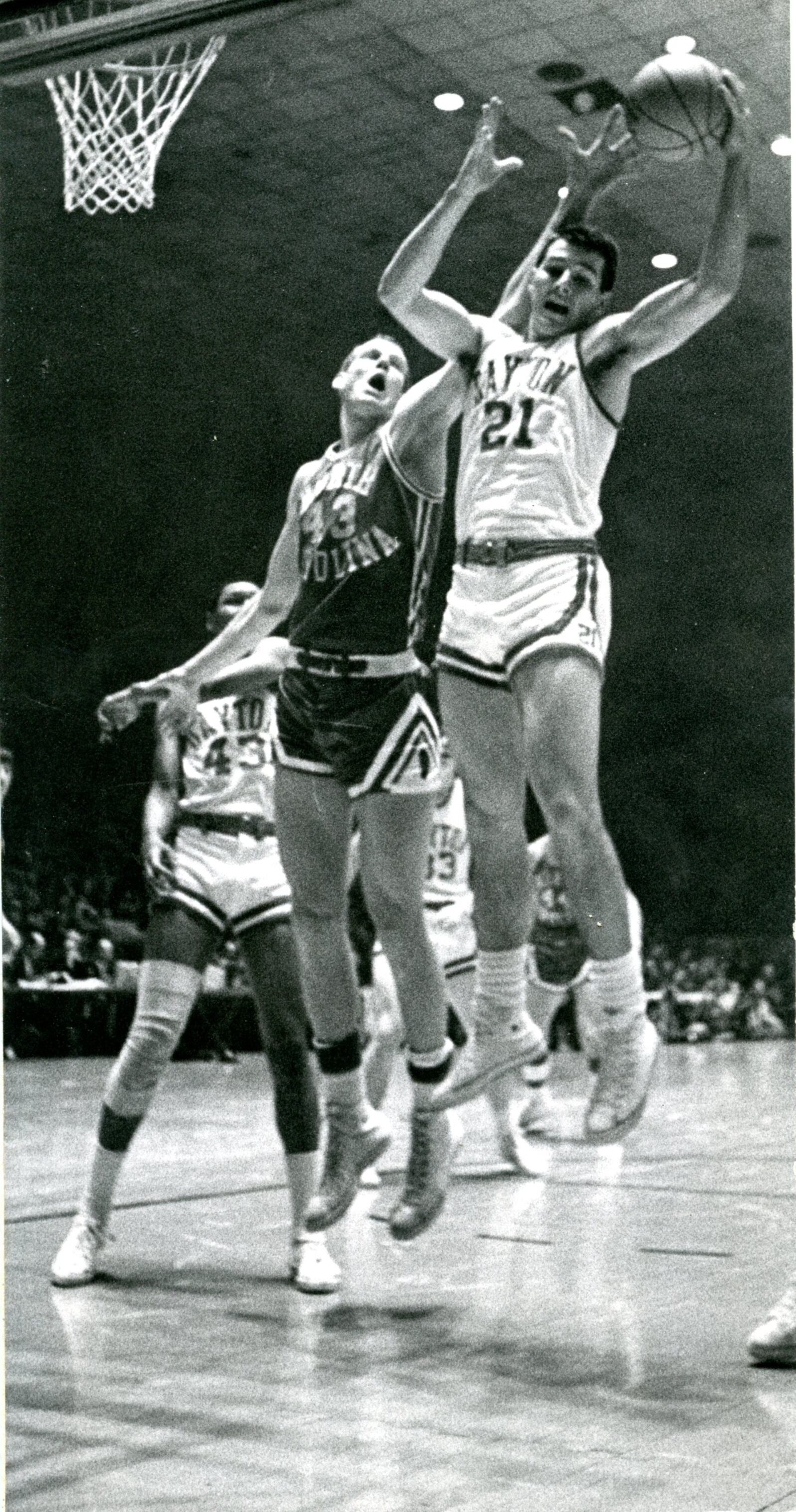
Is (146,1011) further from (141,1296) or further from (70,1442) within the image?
(70,1442)

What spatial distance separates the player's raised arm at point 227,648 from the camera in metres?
3.69

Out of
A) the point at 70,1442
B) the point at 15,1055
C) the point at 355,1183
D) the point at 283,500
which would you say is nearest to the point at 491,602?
the point at 283,500

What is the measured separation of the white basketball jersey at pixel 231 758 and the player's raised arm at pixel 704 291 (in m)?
0.95

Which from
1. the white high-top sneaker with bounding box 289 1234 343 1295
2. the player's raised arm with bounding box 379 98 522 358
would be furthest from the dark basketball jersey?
the white high-top sneaker with bounding box 289 1234 343 1295

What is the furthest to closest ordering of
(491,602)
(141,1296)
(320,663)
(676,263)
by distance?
(141,1296) < (320,663) < (491,602) < (676,263)

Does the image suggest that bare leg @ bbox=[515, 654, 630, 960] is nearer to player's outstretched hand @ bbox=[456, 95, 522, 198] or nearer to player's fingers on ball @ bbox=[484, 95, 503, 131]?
player's outstretched hand @ bbox=[456, 95, 522, 198]

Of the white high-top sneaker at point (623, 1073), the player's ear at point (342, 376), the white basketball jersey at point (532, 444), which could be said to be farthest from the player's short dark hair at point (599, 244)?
the white high-top sneaker at point (623, 1073)

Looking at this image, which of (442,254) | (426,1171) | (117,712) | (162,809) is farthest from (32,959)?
(442,254)

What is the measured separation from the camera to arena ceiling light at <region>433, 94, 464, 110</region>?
11.5 feet

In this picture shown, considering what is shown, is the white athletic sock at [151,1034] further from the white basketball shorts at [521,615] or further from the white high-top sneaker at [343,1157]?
the white basketball shorts at [521,615]

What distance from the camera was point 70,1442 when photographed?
3445 mm

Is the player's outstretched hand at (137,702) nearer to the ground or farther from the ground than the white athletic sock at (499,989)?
farther from the ground

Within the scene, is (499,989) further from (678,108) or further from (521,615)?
(678,108)

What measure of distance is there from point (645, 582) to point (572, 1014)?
73cm
